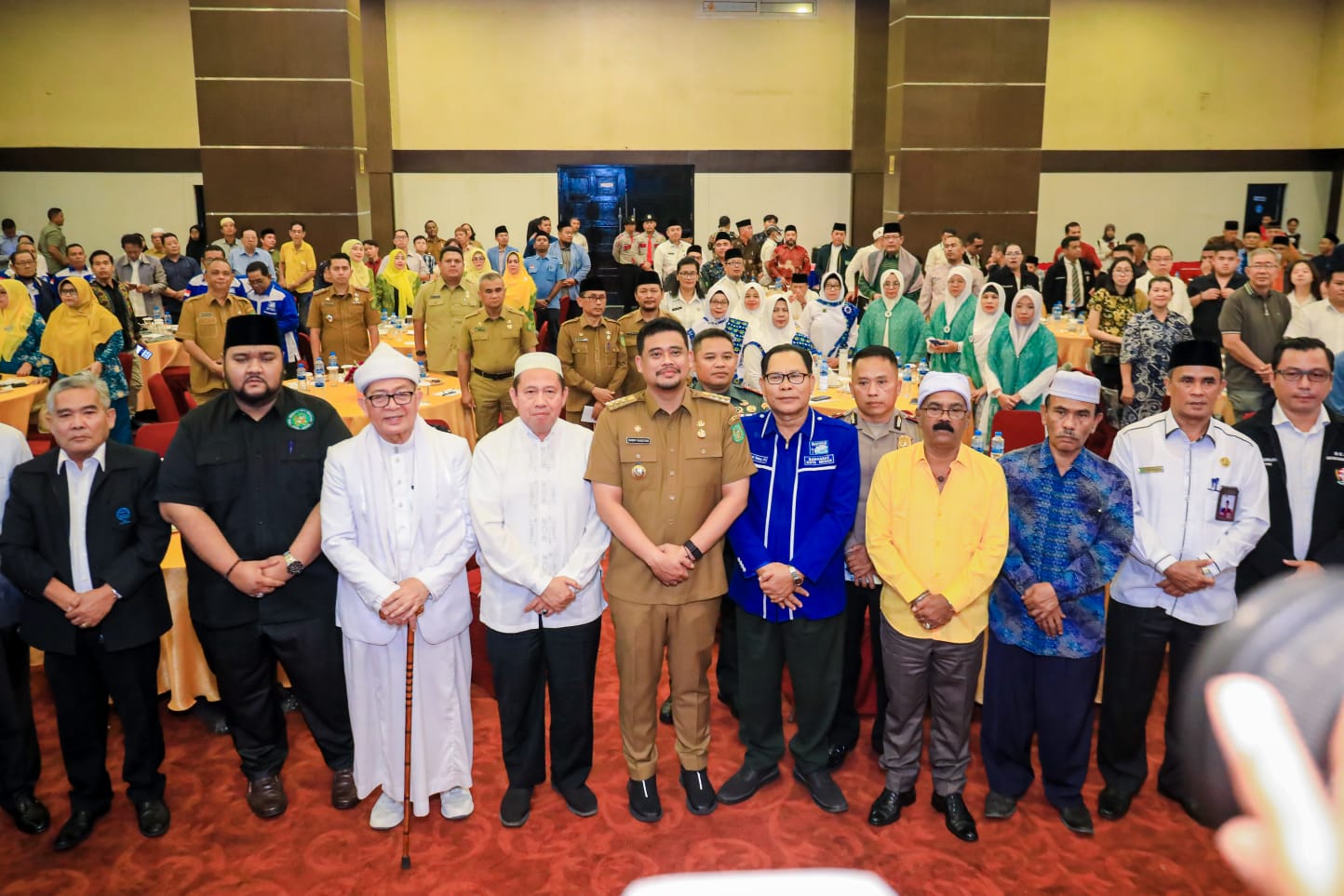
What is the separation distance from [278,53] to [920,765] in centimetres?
1262

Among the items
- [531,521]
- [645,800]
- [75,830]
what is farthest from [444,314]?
[645,800]

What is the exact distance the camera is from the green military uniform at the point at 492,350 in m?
6.89

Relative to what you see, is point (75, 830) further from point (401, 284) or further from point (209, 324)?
point (401, 284)

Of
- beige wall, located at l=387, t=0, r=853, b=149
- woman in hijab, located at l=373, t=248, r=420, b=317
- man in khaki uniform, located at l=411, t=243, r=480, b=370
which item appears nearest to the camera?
man in khaki uniform, located at l=411, t=243, r=480, b=370

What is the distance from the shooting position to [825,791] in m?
3.73

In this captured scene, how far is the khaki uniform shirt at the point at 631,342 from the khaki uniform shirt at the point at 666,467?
3.76 meters

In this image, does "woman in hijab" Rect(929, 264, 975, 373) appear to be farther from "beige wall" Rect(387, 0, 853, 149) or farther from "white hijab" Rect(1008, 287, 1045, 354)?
"beige wall" Rect(387, 0, 853, 149)

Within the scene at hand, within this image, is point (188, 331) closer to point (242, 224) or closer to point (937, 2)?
point (242, 224)

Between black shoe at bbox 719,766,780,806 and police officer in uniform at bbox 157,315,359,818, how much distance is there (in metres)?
1.42

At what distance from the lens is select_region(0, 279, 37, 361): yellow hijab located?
7.30m

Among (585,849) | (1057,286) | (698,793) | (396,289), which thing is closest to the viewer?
(585,849)

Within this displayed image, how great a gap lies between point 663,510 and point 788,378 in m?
0.66

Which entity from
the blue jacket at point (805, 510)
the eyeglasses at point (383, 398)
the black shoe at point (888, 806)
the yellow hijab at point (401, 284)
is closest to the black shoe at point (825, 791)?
the black shoe at point (888, 806)

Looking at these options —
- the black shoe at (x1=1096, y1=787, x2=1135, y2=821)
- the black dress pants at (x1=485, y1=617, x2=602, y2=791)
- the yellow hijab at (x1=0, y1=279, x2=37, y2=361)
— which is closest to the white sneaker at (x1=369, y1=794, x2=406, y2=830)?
the black dress pants at (x1=485, y1=617, x2=602, y2=791)
